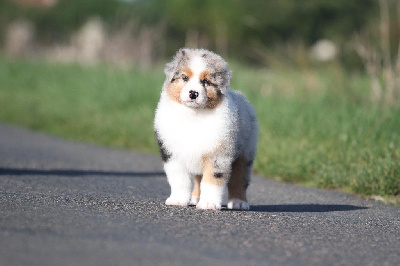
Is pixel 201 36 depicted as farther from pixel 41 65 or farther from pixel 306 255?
pixel 306 255

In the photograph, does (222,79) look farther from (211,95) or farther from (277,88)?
(277,88)

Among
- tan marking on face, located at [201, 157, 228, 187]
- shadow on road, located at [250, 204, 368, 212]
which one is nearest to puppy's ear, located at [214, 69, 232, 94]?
tan marking on face, located at [201, 157, 228, 187]

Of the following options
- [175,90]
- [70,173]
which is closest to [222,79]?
[175,90]

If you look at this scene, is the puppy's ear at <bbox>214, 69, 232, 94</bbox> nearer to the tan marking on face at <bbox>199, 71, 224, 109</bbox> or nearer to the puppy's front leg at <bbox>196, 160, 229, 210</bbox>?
the tan marking on face at <bbox>199, 71, 224, 109</bbox>

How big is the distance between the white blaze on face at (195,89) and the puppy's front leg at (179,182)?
0.60 metres

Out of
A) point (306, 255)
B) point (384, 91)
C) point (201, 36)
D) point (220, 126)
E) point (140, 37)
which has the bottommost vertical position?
point (306, 255)

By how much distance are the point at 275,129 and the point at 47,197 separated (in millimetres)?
6037

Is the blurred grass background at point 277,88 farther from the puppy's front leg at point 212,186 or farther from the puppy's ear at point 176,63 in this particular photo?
the puppy's ear at point 176,63

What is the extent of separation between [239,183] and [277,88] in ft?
30.6

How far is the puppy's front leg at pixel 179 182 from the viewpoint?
7.00 meters

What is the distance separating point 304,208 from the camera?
7.91m

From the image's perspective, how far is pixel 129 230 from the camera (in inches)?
221

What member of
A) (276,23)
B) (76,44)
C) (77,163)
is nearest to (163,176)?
(77,163)

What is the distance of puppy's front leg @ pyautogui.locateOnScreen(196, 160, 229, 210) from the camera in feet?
22.3
